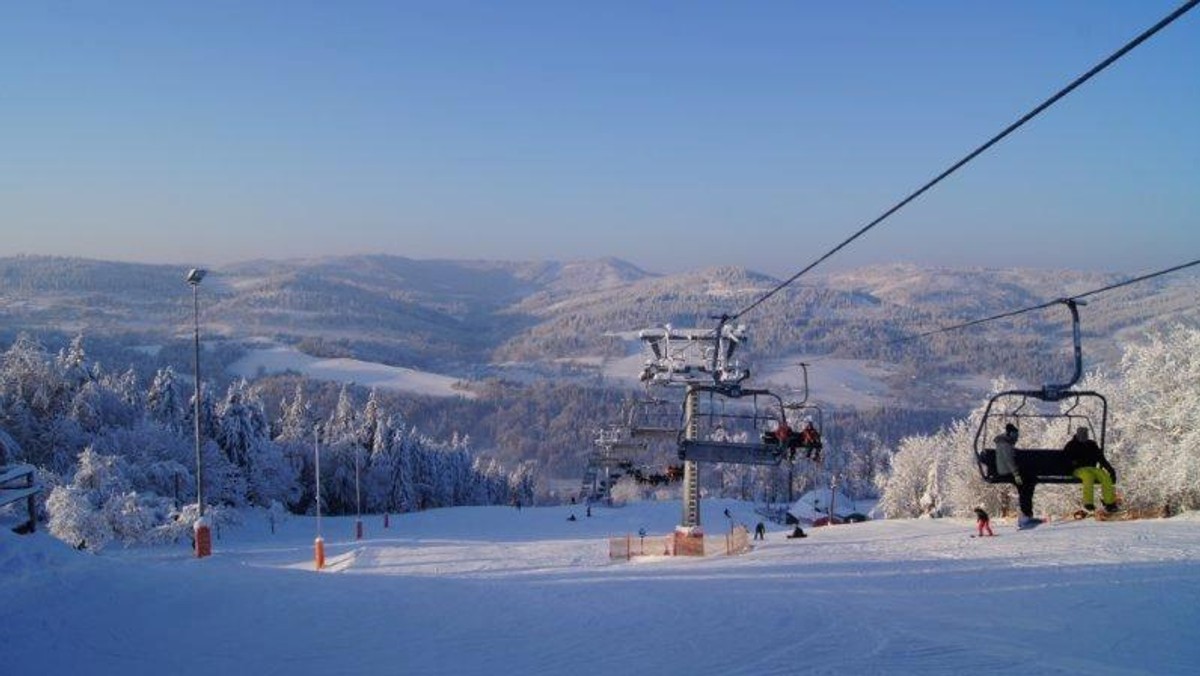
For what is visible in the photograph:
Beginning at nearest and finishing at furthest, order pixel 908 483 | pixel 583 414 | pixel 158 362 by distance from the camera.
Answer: pixel 908 483 < pixel 158 362 < pixel 583 414

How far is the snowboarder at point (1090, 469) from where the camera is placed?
10.4 m

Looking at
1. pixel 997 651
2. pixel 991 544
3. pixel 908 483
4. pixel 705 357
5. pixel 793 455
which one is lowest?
pixel 908 483

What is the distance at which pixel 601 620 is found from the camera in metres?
11.3

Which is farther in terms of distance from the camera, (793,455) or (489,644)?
(793,455)

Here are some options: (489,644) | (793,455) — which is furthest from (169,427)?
(489,644)

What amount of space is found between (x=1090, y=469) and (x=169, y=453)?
150 ft

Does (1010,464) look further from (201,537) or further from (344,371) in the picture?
(344,371)

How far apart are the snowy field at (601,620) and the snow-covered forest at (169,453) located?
17778mm

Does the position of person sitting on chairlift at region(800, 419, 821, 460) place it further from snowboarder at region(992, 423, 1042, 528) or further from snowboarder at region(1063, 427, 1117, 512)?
snowboarder at region(1063, 427, 1117, 512)

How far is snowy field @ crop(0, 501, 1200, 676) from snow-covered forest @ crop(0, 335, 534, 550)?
17778 mm

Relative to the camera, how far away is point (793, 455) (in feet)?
60.5

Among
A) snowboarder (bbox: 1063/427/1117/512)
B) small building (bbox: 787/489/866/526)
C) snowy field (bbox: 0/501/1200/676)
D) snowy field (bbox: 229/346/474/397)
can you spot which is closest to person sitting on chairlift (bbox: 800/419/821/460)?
snowy field (bbox: 0/501/1200/676)

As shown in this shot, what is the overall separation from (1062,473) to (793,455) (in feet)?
25.3

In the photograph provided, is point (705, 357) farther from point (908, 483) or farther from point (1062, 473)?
point (908, 483)
